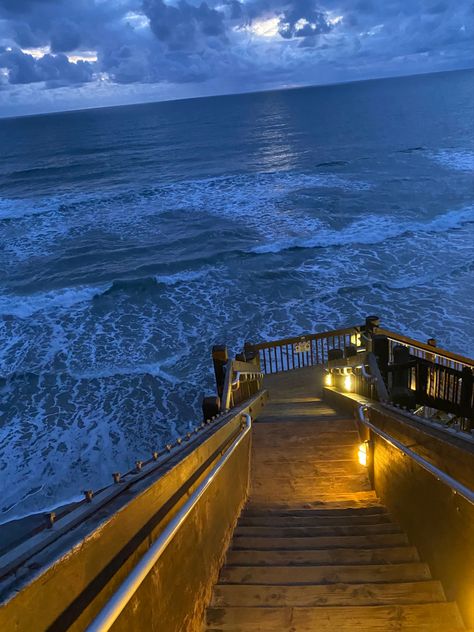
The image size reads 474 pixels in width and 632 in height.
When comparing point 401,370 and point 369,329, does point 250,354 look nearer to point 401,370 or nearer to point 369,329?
point 369,329

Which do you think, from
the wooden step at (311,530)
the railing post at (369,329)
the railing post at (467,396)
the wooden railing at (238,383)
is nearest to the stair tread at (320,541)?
the wooden step at (311,530)

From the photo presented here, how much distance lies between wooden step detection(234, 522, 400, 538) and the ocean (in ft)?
25.9

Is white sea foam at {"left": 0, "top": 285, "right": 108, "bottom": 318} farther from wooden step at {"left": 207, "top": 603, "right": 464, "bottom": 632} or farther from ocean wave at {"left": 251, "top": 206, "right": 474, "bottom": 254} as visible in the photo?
wooden step at {"left": 207, "top": 603, "right": 464, "bottom": 632}

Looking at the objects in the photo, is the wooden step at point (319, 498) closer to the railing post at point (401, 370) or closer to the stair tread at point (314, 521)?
the stair tread at point (314, 521)

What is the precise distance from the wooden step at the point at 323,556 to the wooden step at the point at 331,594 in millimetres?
418

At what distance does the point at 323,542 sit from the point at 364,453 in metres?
1.99

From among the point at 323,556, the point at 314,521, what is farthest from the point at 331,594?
the point at 314,521

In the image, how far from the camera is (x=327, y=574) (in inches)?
124

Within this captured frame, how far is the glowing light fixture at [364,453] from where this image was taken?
17.8ft

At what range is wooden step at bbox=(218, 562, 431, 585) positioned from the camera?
310 cm

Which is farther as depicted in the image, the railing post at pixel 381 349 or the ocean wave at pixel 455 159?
the ocean wave at pixel 455 159

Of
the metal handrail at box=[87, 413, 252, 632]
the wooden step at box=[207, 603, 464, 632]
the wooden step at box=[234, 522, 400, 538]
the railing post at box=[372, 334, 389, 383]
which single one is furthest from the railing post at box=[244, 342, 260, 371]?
the metal handrail at box=[87, 413, 252, 632]

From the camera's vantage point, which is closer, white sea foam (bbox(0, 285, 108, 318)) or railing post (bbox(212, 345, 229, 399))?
railing post (bbox(212, 345, 229, 399))

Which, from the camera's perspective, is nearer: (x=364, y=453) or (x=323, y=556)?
(x=323, y=556)
